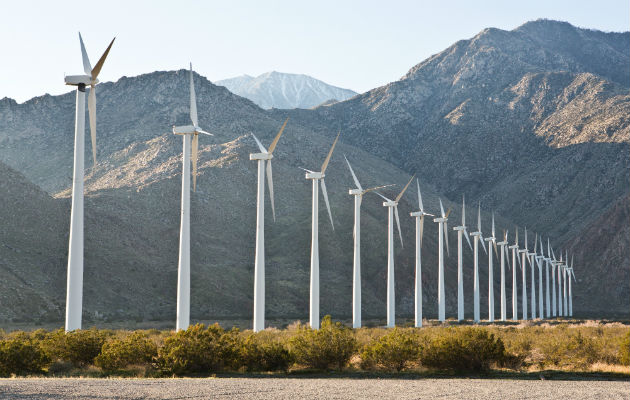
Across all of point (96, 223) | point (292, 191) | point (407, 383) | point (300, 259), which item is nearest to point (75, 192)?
point (407, 383)

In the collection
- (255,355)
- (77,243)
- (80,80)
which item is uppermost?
(80,80)

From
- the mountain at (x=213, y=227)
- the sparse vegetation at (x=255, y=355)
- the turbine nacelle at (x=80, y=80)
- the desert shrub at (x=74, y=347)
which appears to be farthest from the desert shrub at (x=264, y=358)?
the mountain at (x=213, y=227)

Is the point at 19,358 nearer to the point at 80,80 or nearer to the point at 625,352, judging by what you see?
the point at 80,80

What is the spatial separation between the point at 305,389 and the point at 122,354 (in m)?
9.98

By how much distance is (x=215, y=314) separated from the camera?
103188 millimetres

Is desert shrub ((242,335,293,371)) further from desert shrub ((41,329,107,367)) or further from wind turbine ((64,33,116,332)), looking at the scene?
wind turbine ((64,33,116,332))

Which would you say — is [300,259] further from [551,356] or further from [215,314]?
[551,356]

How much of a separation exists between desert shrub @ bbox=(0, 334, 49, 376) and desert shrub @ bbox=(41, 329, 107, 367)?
120cm

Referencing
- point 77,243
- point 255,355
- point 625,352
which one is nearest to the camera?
point 255,355

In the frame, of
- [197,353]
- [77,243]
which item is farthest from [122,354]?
[77,243]

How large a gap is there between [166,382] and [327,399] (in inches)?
273

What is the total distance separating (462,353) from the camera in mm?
32406

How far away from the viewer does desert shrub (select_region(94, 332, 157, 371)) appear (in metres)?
31.3

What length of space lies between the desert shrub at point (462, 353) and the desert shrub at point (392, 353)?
708 mm
